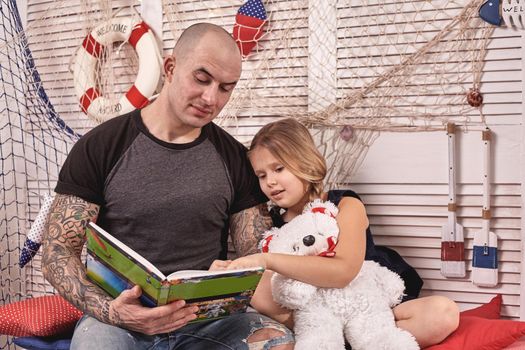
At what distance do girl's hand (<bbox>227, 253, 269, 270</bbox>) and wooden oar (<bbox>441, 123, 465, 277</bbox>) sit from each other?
2.26 feet

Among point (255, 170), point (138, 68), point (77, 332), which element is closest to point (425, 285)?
point (255, 170)

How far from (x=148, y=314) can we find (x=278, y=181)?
1.86ft

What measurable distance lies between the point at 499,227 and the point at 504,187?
128 mm

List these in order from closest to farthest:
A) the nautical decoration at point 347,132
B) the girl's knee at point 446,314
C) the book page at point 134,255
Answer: the book page at point 134,255 → the girl's knee at point 446,314 → the nautical decoration at point 347,132

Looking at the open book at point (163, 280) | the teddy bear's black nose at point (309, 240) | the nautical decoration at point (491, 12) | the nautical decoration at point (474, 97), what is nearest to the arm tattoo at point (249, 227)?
the teddy bear's black nose at point (309, 240)

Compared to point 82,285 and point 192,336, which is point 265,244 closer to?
point 192,336

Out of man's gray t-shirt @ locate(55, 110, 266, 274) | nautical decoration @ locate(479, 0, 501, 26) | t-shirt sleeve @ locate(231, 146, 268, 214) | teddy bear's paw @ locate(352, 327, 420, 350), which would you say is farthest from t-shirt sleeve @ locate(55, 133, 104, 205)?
nautical decoration @ locate(479, 0, 501, 26)

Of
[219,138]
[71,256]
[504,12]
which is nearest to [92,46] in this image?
[219,138]

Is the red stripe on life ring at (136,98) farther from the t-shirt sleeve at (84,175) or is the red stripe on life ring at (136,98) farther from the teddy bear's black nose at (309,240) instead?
the teddy bear's black nose at (309,240)

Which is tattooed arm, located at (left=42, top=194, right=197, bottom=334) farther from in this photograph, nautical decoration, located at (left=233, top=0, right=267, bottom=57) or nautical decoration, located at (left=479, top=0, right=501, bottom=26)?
nautical decoration, located at (left=479, top=0, right=501, bottom=26)

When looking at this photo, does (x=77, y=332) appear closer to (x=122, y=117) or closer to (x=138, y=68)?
(x=122, y=117)

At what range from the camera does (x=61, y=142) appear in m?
2.46

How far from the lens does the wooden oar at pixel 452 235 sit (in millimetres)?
1896

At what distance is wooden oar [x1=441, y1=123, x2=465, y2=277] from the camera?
1896 millimetres
